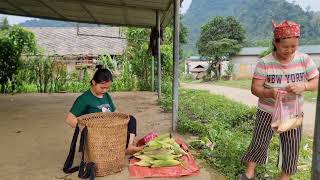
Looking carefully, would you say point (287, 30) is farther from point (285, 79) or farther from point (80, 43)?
point (80, 43)

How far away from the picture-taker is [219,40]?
34031 millimetres

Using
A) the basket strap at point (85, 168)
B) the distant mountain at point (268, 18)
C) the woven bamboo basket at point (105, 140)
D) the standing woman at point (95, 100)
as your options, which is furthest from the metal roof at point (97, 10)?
the distant mountain at point (268, 18)

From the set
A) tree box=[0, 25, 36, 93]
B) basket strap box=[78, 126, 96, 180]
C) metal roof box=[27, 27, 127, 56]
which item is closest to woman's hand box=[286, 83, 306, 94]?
basket strap box=[78, 126, 96, 180]

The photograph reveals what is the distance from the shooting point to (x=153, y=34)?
11.3m

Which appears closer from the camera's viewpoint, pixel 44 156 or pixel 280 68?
pixel 280 68

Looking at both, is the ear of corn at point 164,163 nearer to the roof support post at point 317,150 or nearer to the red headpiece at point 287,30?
the red headpiece at point 287,30

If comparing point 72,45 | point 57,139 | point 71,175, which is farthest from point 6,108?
point 72,45

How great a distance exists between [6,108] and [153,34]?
14.8 feet

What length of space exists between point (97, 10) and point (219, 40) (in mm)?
25404

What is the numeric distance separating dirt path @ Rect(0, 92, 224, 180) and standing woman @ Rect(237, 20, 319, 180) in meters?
0.91

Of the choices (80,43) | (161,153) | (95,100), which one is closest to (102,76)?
(95,100)

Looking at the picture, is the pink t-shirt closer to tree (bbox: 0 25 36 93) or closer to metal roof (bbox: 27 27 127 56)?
tree (bbox: 0 25 36 93)

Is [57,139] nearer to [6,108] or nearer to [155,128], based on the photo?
[155,128]

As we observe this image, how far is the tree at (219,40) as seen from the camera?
33.4 metres
